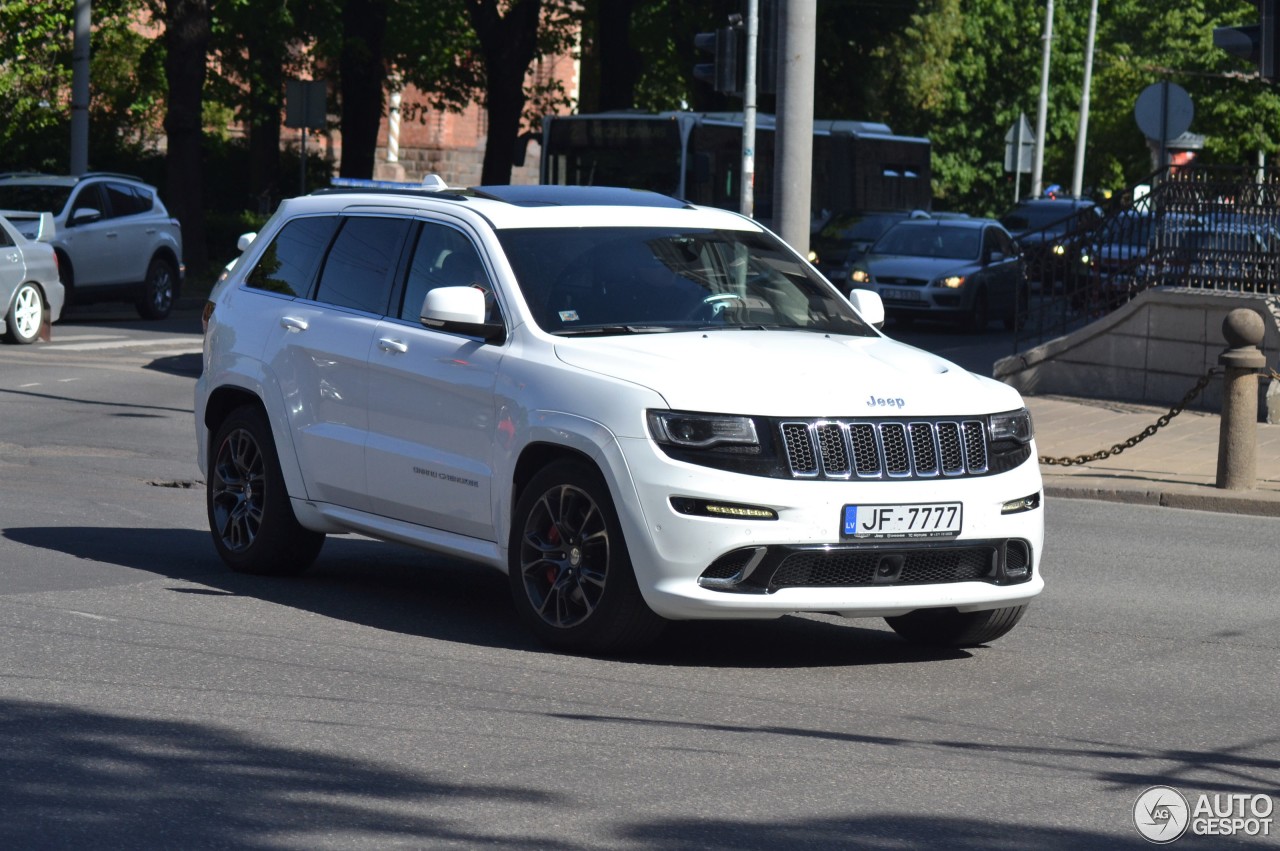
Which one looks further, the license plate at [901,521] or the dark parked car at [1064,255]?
the dark parked car at [1064,255]

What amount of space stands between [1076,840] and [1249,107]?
50773 mm

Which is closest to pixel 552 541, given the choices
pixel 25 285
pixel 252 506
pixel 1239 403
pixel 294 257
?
pixel 252 506

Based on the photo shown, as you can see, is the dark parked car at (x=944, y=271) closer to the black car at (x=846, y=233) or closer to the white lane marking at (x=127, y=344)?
the black car at (x=846, y=233)

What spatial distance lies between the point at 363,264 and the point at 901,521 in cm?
288

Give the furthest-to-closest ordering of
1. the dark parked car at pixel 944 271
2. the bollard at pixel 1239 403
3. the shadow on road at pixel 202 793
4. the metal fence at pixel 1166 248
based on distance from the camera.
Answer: the dark parked car at pixel 944 271 → the metal fence at pixel 1166 248 → the bollard at pixel 1239 403 → the shadow on road at pixel 202 793

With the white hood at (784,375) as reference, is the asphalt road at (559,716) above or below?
below

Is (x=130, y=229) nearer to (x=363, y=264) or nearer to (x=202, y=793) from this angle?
(x=363, y=264)

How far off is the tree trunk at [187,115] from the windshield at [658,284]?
25923mm

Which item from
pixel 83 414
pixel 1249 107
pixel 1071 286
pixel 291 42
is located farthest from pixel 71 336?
pixel 1249 107

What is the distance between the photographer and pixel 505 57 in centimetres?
3984

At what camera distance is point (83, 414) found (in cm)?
1683

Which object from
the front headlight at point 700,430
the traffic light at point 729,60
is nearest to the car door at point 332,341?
the front headlight at point 700,430

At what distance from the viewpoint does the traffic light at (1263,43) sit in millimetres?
13914

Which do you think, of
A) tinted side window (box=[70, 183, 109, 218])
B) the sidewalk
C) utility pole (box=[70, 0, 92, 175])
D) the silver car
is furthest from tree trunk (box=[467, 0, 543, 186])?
the sidewalk
